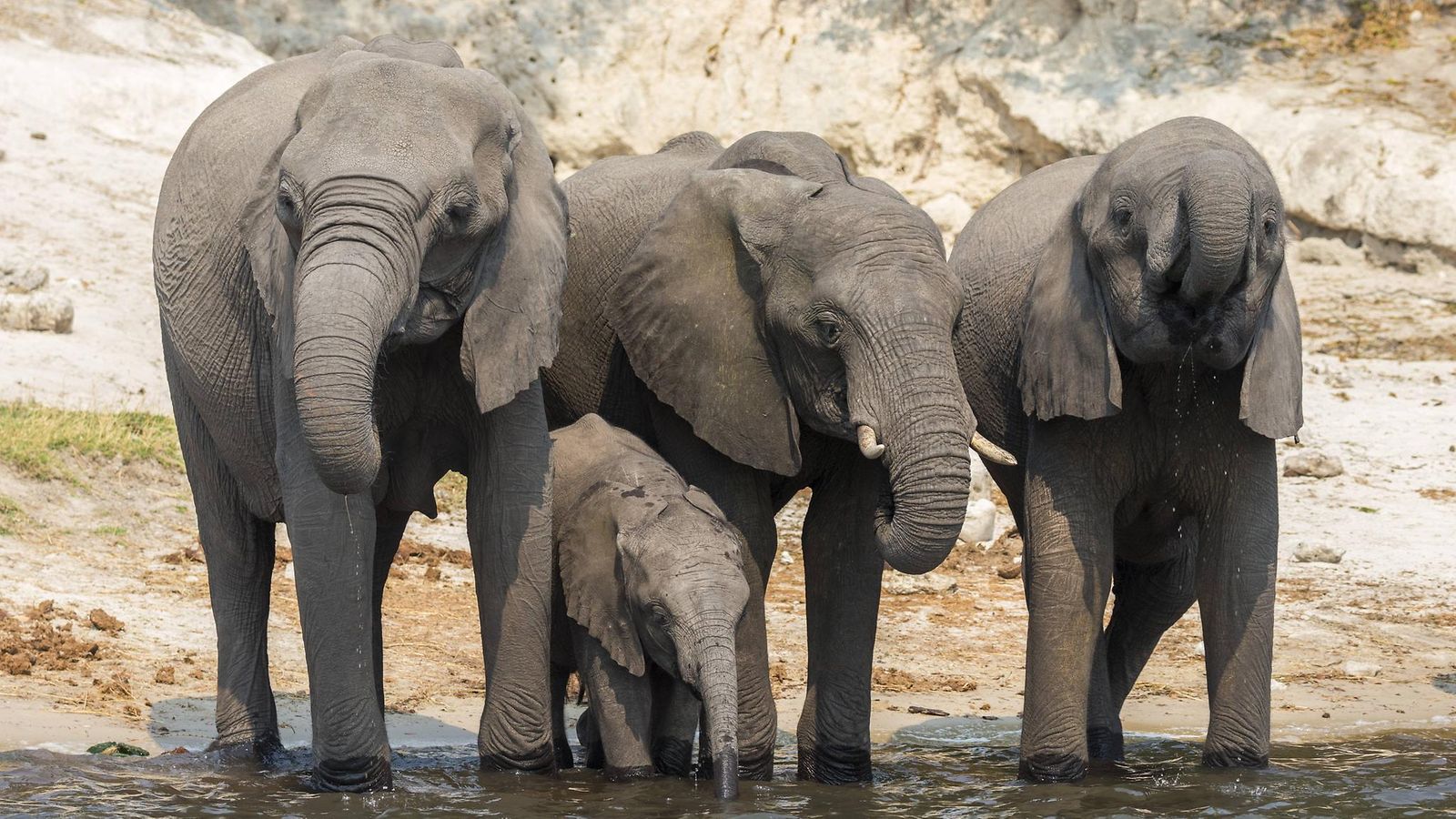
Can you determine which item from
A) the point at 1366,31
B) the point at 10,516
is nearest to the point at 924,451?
the point at 10,516

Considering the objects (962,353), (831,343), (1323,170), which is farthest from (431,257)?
(1323,170)

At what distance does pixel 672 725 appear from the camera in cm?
732

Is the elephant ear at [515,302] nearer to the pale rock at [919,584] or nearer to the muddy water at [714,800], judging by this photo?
the muddy water at [714,800]

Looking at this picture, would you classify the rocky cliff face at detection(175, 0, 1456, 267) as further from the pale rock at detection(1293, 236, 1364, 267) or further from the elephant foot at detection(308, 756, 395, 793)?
the elephant foot at detection(308, 756, 395, 793)

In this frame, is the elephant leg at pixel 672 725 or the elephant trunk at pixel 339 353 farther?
the elephant leg at pixel 672 725

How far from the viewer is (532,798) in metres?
6.88

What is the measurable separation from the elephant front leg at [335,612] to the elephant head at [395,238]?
0.38 m

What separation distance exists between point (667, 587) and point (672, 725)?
31.6 inches

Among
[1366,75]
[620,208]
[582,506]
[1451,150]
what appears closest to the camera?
[582,506]

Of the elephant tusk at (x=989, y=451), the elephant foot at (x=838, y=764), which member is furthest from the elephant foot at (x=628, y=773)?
the elephant tusk at (x=989, y=451)

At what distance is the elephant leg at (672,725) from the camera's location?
7.27m

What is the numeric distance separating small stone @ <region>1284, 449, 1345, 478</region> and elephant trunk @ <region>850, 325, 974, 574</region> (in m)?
6.53

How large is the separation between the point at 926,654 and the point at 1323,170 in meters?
8.47

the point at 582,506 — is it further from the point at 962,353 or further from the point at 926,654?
the point at 926,654
